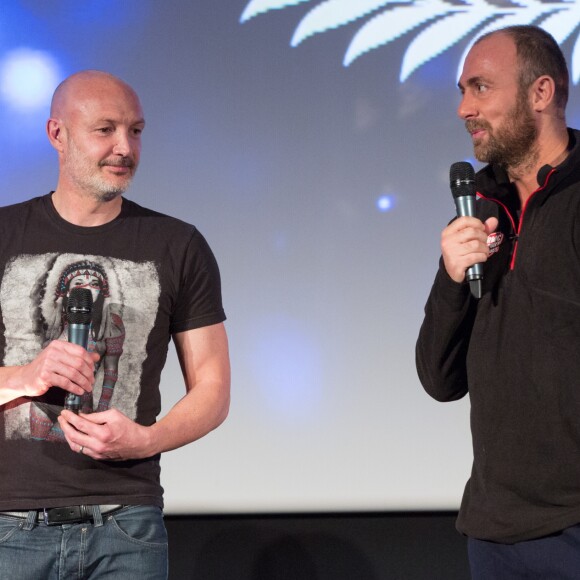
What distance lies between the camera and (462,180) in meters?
1.77

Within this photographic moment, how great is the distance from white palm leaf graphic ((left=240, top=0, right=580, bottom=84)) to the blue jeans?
79.7 inches

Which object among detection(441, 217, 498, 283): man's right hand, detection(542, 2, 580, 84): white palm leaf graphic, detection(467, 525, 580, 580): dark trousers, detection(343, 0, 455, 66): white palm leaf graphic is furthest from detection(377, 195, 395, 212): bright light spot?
detection(467, 525, 580, 580): dark trousers

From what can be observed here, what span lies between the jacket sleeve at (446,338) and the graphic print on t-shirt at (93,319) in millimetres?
597

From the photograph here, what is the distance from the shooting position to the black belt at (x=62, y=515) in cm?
176

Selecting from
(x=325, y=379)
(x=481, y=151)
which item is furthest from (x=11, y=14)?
(x=481, y=151)

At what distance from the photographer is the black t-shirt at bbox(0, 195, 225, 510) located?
1.81m

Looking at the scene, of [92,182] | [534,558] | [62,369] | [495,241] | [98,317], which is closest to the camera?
[534,558]

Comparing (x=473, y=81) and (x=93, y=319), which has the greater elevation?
(x=473, y=81)

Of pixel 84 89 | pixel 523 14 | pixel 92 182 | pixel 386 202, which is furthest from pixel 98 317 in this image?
pixel 523 14

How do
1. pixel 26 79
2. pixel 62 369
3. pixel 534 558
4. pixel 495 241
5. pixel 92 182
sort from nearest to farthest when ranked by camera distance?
pixel 534 558
pixel 62 369
pixel 495 241
pixel 92 182
pixel 26 79

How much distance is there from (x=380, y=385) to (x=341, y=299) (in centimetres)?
33

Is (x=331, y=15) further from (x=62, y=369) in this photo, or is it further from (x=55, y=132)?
(x=62, y=369)

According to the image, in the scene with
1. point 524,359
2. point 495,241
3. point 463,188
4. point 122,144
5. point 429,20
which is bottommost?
point 524,359

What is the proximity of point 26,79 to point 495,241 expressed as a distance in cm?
204
